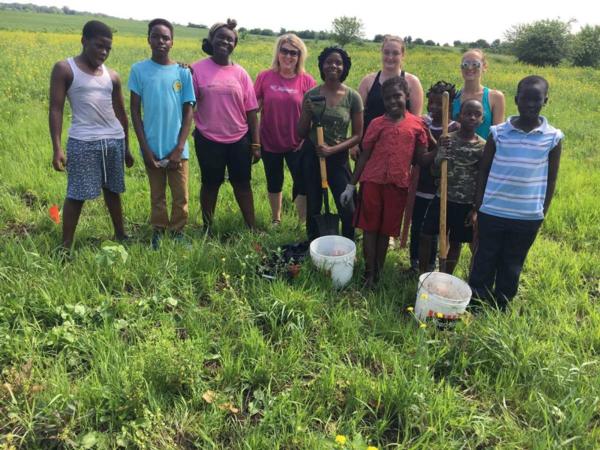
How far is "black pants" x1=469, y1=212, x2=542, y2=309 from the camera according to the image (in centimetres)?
273

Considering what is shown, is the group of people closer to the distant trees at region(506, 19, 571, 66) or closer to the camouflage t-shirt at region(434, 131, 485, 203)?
the camouflage t-shirt at region(434, 131, 485, 203)

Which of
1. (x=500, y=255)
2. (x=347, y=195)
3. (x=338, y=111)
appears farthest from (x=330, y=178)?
(x=500, y=255)

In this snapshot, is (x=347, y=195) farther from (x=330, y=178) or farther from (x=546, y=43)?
(x=546, y=43)

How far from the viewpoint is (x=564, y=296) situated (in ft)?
10.4

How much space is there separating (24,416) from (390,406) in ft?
5.77

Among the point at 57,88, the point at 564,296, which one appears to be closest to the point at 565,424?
the point at 564,296

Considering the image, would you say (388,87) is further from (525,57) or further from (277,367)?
(525,57)

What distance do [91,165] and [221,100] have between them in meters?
1.19

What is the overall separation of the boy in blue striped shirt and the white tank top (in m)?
2.86

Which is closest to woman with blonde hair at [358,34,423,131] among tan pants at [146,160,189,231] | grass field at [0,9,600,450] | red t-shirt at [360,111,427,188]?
red t-shirt at [360,111,427,188]

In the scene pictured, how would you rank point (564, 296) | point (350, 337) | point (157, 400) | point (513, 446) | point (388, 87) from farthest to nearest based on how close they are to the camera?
point (564, 296), point (388, 87), point (350, 337), point (157, 400), point (513, 446)

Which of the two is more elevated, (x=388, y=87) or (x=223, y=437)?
(x=388, y=87)

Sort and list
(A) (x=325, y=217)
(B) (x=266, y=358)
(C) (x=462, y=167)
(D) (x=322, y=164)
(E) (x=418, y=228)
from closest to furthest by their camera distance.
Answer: (B) (x=266, y=358) → (C) (x=462, y=167) → (D) (x=322, y=164) → (A) (x=325, y=217) → (E) (x=418, y=228)

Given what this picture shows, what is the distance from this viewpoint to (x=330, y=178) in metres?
3.62
